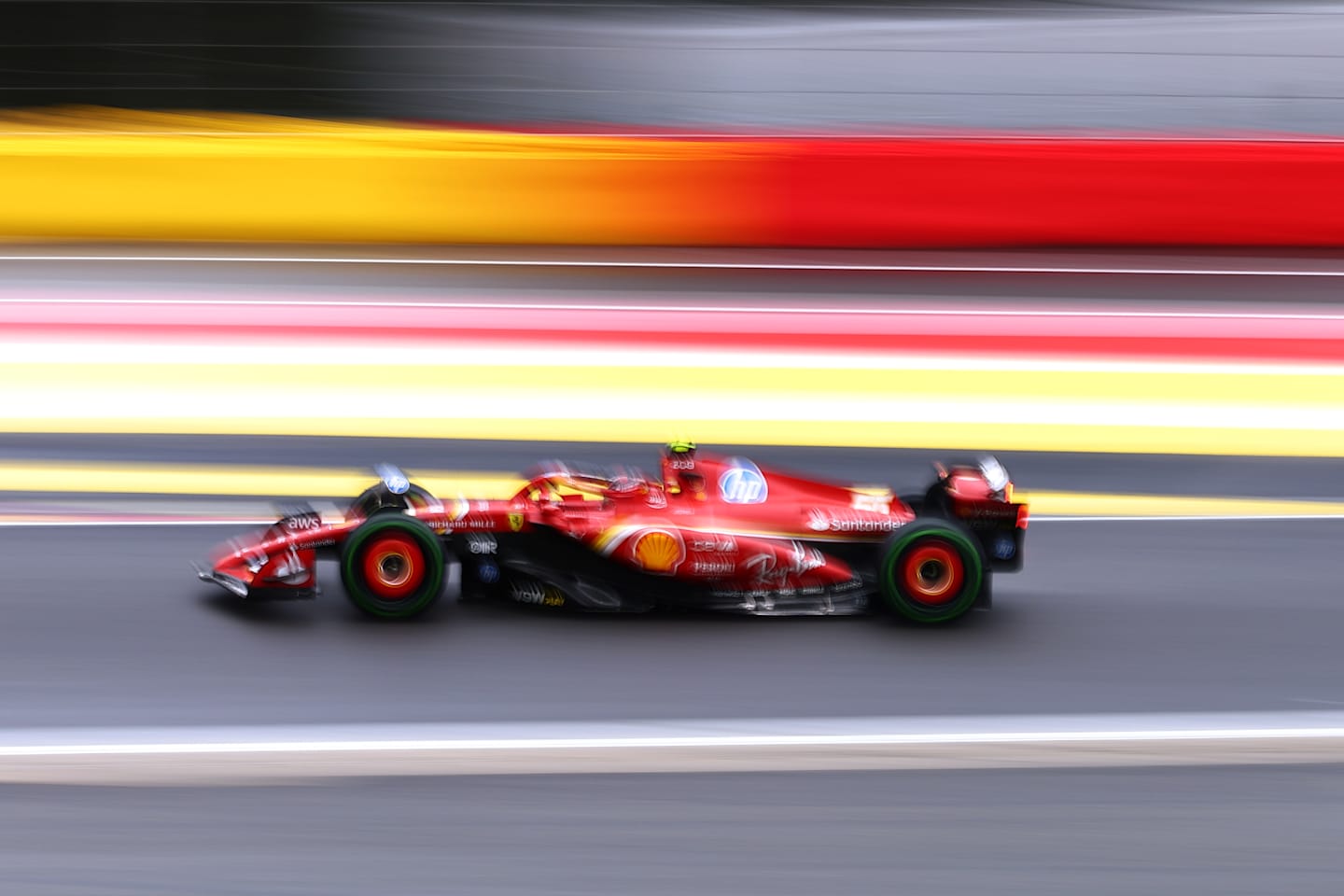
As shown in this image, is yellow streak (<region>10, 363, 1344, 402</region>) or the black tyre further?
yellow streak (<region>10, 363, 1344, 402</region>)

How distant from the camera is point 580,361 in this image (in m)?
9.55

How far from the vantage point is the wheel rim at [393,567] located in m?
5.32

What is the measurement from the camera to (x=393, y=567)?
17.6 ft

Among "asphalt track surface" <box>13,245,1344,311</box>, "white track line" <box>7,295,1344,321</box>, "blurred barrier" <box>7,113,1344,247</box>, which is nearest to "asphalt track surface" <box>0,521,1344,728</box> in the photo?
"white track line" <box>7,295,1344,321</box>

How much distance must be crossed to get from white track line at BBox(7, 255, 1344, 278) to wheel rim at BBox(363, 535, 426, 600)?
6.14 m

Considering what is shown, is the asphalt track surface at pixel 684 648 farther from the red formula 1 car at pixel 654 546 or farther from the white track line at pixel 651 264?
the white track line at pixel 651 264

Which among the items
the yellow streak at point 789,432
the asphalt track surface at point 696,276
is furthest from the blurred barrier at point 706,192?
the yellow streak at point 789,432

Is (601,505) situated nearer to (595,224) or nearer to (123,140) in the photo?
(595,224)

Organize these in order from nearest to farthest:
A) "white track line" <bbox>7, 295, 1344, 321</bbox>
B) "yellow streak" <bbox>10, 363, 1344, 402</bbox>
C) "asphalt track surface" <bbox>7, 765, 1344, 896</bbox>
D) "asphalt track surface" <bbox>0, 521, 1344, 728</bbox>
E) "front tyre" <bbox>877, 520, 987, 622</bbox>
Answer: "asphalt track surface" <bbox>7, 765, 1344, 896</bbox> → "asphalt track surface" <bbox>0, 521, 1344, 728</bbox> → "front tyre" <bbox>877, 520, 987, 622</bbox> → "yellow streak" <bbox>10, 363, 1344, 402</bbox> → "white track line" <bbox>7, 295, 1344, 321</bbox>

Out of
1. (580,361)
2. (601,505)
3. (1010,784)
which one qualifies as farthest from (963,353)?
(1010,784)

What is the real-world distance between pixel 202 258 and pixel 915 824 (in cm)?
829

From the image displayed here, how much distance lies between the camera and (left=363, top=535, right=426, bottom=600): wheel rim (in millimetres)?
5324

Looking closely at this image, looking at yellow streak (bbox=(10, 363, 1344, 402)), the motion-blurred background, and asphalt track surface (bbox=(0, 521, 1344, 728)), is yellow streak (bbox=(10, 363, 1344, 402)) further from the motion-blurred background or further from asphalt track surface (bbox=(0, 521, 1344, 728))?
asphalt track surface (bbox=(0, 521, 1344, 728))

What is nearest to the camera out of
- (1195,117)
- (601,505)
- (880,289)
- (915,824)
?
(915,824)
